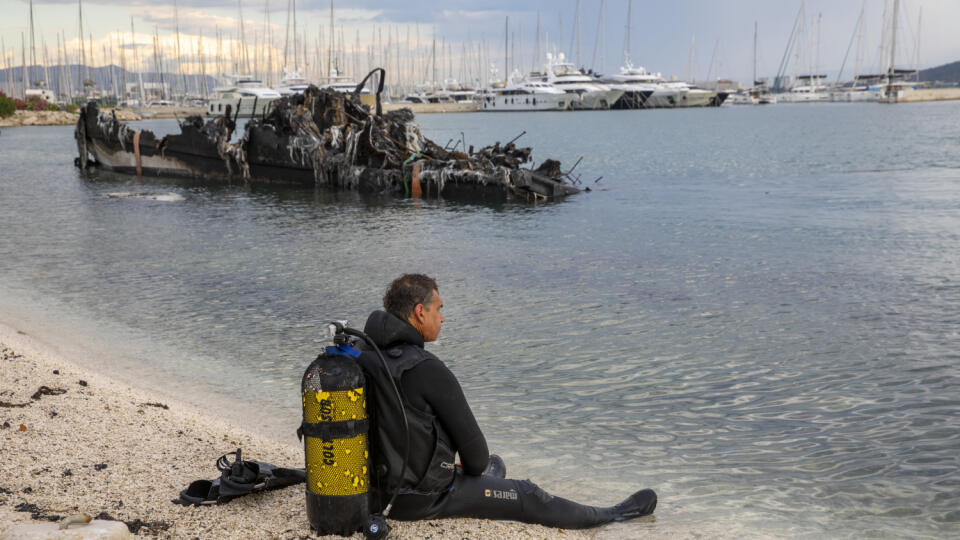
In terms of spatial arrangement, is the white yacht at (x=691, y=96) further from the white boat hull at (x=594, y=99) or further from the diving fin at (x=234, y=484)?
the diving fin at (x=234, y=484)

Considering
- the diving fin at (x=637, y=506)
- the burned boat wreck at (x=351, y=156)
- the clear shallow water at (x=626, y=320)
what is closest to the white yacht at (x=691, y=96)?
the burned boat wreck at (x=351, y=156)

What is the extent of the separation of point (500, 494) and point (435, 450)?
2.05 feet

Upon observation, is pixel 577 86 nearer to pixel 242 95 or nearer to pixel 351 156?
pixel 242 95

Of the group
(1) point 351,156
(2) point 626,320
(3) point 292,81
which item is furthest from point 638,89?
(2) point 626,320

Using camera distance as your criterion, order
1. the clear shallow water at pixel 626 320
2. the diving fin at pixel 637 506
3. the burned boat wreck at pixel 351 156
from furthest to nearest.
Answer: the burned boat wreck at pixel 351 156 → the clear shallow water at pixel 626 320 → the diving fin at pixel 637 506

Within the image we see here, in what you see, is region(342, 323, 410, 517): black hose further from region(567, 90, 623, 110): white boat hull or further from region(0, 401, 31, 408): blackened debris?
A: region(567, 90, 623, 110): white boat hull

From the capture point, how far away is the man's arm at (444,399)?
4430 millimetres

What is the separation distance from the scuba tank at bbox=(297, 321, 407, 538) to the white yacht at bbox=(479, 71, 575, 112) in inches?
6201

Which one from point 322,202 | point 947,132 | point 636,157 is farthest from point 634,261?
point 947,132

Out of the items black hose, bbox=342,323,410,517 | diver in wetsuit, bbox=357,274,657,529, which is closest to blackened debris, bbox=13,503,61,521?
diver in wetsuit, bbox=357,274,657,529

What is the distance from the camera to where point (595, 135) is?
8169cm

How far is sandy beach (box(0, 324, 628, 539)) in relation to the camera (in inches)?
192

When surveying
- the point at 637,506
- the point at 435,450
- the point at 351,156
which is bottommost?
the point at 637,506

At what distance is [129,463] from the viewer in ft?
19.4
